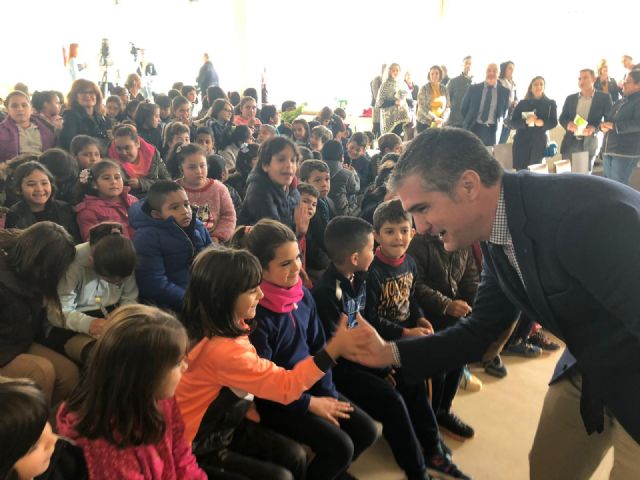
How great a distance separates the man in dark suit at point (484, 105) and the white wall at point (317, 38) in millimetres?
3623

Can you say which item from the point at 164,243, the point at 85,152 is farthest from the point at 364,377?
the point at 85,152

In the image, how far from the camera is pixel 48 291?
198cm

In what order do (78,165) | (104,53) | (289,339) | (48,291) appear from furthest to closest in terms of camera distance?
(104,53)
(78,165)
(48,291)
(289,339)

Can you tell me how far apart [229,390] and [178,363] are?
0.35 meters

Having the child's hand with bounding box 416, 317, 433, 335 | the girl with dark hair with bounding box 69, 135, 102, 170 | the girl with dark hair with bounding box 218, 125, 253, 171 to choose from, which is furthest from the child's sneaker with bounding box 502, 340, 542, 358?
the girl with dark hair with bounding box 218, 125, 253, 171

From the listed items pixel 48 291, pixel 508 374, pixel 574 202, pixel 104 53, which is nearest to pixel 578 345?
pixel 574 202

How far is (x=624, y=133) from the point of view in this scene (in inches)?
196

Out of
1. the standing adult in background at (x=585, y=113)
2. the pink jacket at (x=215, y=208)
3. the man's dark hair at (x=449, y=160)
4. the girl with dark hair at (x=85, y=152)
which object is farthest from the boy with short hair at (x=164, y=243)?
the standing adult in background at (x=585, y=113)

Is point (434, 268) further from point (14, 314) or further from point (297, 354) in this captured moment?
point (14, 314)

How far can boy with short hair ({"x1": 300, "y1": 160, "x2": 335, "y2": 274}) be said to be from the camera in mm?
3000

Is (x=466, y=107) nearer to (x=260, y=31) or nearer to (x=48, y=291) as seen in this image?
(x=48, y=291)

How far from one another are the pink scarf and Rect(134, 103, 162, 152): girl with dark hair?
3352 millimetres

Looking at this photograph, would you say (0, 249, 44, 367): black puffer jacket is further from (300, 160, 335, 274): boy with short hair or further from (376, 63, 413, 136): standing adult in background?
(376, 63, 413, 136): standing adult in background

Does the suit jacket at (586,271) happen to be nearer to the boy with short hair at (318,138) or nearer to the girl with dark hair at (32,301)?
the girl with dark hair at (32,301)
